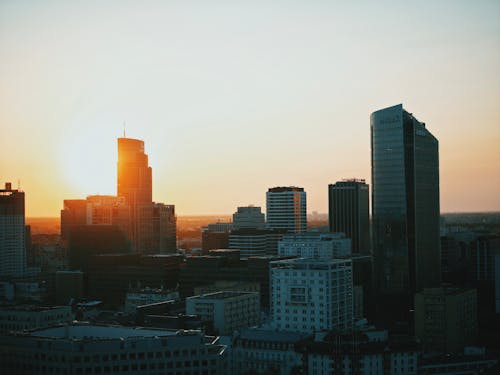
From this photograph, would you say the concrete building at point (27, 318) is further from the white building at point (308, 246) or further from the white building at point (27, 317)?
the white building at point (308, 246)

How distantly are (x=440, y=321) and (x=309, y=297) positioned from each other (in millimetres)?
21011

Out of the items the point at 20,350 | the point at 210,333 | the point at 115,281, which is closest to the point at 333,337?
the point at 210,333

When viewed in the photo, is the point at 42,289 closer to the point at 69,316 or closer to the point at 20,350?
the point at 69,316

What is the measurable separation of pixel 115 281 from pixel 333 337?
311ft

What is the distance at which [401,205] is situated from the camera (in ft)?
525

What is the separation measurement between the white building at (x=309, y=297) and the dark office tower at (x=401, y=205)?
151 ft

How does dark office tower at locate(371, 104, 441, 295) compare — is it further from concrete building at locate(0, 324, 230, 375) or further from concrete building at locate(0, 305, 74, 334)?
concrete building at locate(0, 324, 230, 375)

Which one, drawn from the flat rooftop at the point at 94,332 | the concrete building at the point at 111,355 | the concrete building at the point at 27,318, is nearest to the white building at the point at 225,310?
the concrete building at the point at 27,318

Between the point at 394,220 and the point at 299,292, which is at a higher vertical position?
the point at 394,220

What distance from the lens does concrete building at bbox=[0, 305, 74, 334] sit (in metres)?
111

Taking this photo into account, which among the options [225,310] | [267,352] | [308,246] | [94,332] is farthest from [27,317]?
[308,246]

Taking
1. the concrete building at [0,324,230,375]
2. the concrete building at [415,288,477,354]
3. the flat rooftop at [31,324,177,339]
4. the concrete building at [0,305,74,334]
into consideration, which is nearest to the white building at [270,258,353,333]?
the concrete building at [415,288,477,354]

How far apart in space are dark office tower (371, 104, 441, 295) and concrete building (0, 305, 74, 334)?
6993 centimetres

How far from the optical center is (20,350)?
76688 mm
